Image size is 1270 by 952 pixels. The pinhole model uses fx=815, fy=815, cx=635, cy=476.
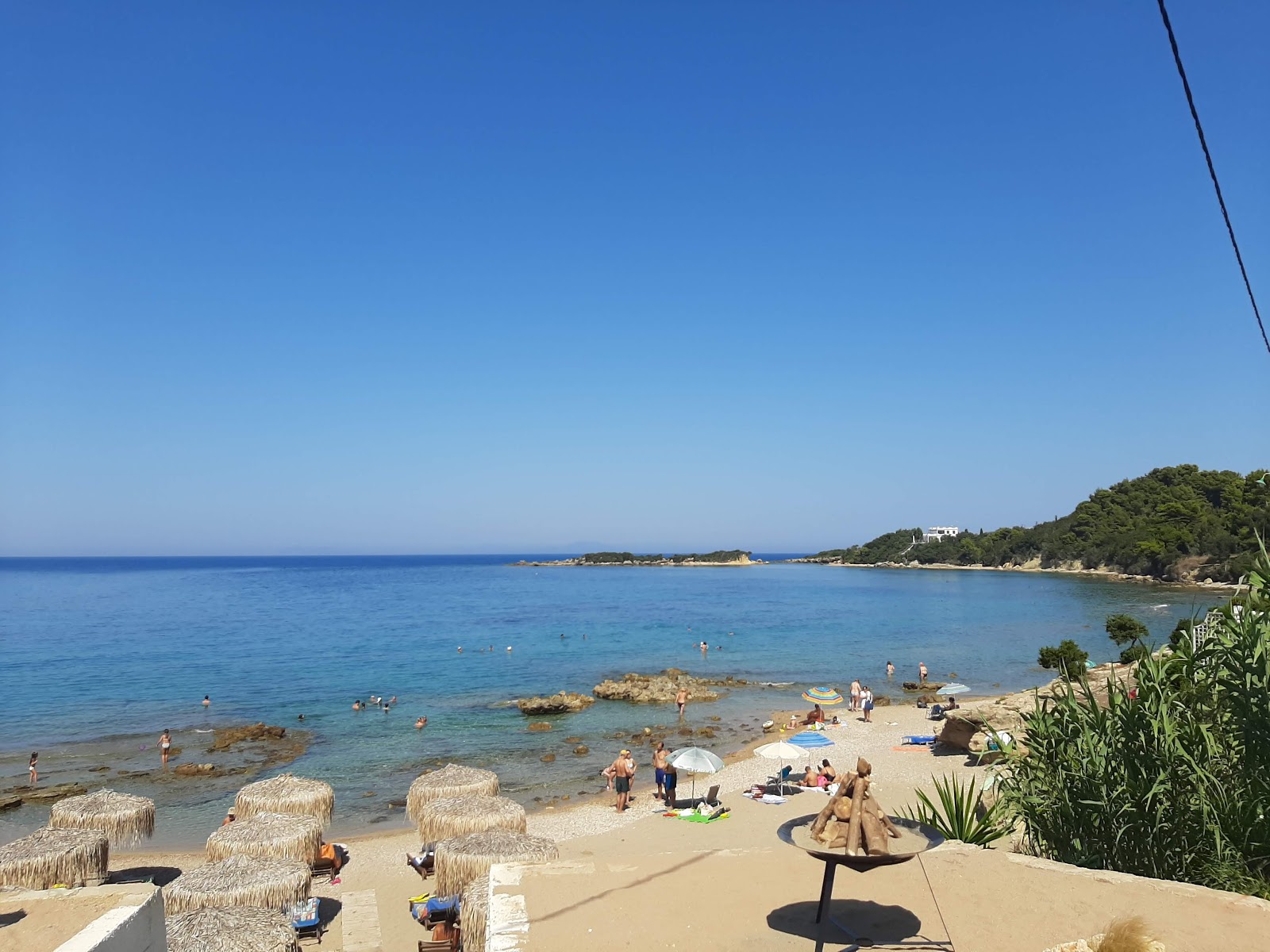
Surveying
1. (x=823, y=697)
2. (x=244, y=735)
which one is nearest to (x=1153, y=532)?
(x=823, y=697)

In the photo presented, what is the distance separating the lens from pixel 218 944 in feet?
27.0

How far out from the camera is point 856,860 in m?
4.84

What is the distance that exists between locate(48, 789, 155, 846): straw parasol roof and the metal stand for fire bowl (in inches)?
495

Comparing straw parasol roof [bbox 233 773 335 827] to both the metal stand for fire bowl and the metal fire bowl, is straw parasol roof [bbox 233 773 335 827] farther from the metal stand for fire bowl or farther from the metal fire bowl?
the metal fire bowl

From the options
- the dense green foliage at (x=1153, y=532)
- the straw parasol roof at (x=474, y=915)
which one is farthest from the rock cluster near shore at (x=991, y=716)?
the dense green foliage at (x=1153, y=532)

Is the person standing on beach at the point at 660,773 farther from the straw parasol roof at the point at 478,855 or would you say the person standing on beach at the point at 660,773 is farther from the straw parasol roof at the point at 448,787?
the straw parasol roof at the point at 478,855

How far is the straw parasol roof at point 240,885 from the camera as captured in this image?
9781 mm

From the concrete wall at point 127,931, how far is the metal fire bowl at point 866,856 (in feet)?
14.0

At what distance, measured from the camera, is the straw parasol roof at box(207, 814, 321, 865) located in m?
11.8

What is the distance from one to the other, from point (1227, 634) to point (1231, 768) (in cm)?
122

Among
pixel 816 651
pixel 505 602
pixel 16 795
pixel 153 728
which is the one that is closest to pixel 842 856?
pixel 16 795

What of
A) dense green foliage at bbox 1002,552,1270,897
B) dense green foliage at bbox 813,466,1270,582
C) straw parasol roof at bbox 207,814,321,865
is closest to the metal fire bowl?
dense green foliage at bbox 1002,552,1270,897

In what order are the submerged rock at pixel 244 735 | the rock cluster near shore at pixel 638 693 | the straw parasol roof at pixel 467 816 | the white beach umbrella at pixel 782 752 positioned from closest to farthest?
the straw parasol roof at pixel 467 816
the white beach umbrella at pixel 782 752
the submerged rock at pixel 244 735
the rock cluster near shore at pixel 638 693

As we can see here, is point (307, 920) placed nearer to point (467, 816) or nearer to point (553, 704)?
point (467, 816)
